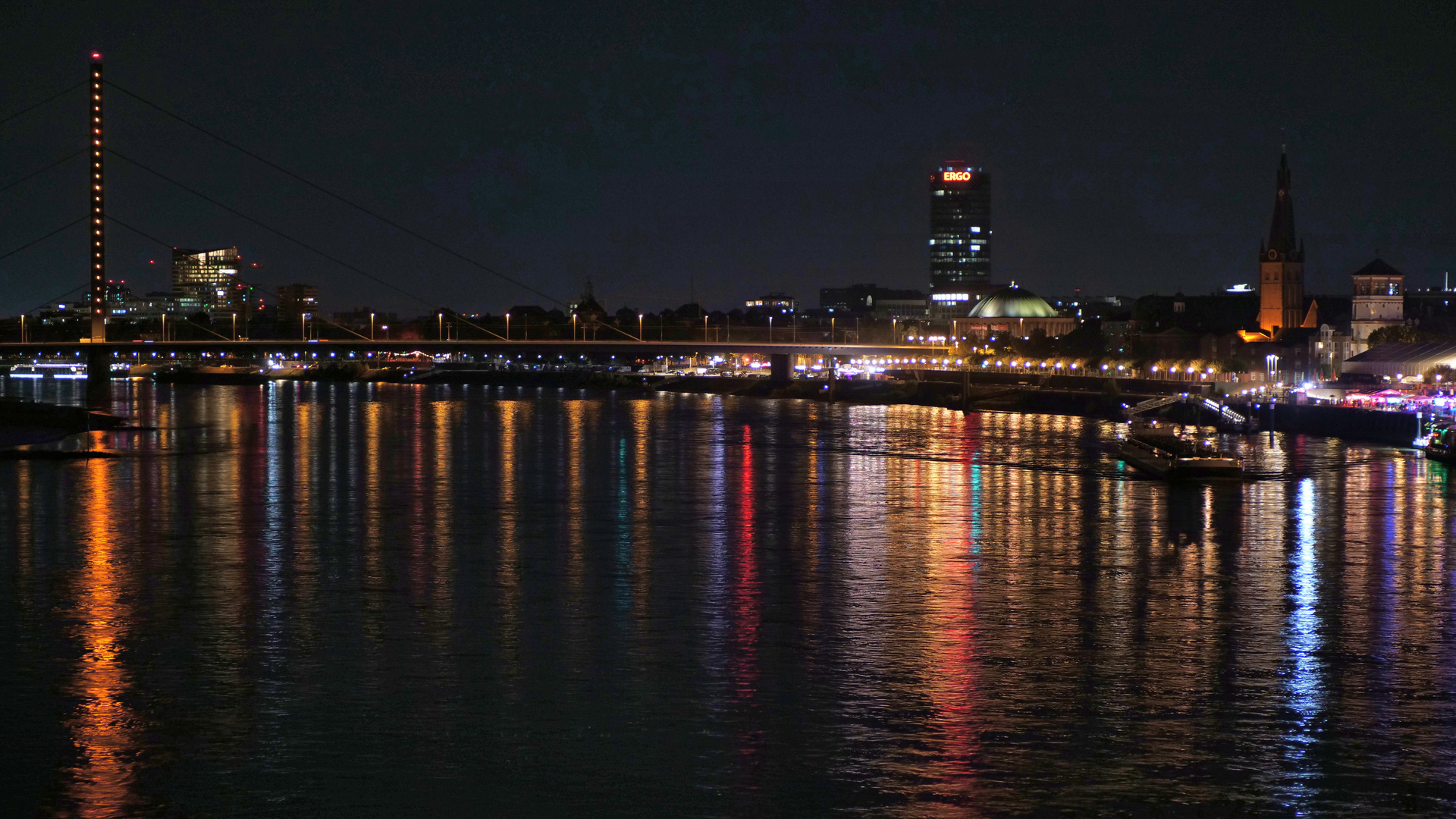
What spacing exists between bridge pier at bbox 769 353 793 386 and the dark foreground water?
9228cm

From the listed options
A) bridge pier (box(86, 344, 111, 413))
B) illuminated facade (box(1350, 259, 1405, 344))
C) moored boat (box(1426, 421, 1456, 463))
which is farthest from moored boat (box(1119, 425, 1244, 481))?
illuminated facade (box(1350, 259, 1405, 344))

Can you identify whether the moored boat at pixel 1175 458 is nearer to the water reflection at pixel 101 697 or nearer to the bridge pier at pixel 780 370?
the water reflection at pixel 101 697

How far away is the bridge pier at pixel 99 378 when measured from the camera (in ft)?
252

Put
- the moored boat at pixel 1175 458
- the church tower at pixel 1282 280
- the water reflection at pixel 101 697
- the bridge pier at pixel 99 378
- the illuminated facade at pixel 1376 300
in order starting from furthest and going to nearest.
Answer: the church tower at pixel 1282 280 → the illuminated facade at pixel 1376 300 → the bridge pier at pixel 99 378 → the moored boat at pixel 1175 458 → the water reflection at pixel 101 697

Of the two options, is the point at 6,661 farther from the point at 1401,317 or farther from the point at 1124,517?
the point at 1401,317

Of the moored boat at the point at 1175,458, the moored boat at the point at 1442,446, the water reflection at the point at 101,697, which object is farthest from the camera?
the moored boat at the point at 1442,446

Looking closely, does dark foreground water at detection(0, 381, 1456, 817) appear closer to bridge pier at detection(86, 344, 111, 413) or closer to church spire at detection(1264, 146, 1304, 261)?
bridge pier at detection(86, 344, 111, 413)

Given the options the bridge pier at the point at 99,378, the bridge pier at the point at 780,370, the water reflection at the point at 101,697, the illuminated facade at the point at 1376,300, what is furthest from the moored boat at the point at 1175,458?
the bridge pier at the point at 780,370

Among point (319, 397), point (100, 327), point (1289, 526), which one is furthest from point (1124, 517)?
point (319, 397)

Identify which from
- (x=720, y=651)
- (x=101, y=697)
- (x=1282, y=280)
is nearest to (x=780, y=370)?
(x=1282, y=280)

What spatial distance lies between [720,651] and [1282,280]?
127 metres

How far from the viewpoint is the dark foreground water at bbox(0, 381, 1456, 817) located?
13.4 m

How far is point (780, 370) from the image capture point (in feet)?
447

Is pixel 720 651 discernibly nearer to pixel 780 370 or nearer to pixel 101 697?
pixel 101 697
